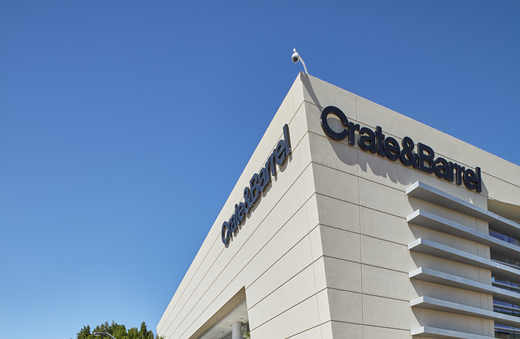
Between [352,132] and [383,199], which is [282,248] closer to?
[383,199]

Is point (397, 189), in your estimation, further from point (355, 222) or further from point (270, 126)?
point (270, 126)

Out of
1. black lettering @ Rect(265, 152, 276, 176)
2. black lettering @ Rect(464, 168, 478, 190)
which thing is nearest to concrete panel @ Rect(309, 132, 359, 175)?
black lettering @ Rect(265, 152, 276, 176)

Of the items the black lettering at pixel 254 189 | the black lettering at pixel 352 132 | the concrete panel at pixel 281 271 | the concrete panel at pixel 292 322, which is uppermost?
the black lettering at pixel 352 132

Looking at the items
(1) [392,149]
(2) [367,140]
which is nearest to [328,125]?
(2) [367,140]

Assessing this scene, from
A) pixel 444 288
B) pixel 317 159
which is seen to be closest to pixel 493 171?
pixel 444 288

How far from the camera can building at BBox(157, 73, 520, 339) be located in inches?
641

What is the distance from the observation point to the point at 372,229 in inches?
680

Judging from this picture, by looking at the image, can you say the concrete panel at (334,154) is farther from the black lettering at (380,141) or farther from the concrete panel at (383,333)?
the concrete panel at (383,333)

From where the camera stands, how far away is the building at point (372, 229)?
16281mm

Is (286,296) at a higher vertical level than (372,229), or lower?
lower

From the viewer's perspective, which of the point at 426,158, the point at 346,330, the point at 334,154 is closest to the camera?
the point at 346,330

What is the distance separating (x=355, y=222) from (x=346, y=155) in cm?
290

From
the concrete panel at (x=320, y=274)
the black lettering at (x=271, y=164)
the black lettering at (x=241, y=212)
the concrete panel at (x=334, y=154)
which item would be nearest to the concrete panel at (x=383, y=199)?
the concrete panel at (x=334, y=154)

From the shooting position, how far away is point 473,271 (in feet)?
63.3
